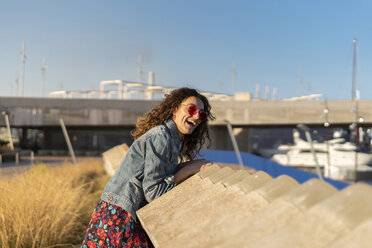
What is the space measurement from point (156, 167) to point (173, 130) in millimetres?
413

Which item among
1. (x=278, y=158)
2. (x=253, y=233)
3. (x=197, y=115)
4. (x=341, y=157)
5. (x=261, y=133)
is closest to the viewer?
(x=253, y=233)

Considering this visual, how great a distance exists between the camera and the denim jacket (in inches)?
97.0

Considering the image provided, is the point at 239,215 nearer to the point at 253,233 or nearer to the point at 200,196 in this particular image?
the point at 253,233

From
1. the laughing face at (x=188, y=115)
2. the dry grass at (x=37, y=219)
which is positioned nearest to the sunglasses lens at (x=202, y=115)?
the laughing face at (x=188, y=115)

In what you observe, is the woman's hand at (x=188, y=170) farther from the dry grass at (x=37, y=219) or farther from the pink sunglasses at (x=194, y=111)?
the dry grass at (x=37, y=219)

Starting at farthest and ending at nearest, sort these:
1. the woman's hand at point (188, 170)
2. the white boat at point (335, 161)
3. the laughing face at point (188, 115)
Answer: the white boat at point (335, 161) < the laughing face at point (188, 115) < the woman's hand at point (188, 170)

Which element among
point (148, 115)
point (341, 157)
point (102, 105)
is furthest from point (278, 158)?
point (148, 115)

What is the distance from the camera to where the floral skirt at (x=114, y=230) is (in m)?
2.43

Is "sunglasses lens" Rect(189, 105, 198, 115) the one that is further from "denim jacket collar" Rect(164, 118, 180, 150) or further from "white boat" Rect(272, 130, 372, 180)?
"white boat" Rect(272, 130, 372, 180)

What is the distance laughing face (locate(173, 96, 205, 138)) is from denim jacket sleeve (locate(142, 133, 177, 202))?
381mm

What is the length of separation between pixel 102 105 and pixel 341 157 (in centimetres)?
2831

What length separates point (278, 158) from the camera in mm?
52500

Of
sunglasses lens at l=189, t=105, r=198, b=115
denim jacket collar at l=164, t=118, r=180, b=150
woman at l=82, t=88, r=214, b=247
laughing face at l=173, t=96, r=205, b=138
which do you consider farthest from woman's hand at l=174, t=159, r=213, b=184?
sunglasses lens at l=189, t=105, r=198, b=115

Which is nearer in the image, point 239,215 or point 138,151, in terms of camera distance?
point 239,215
